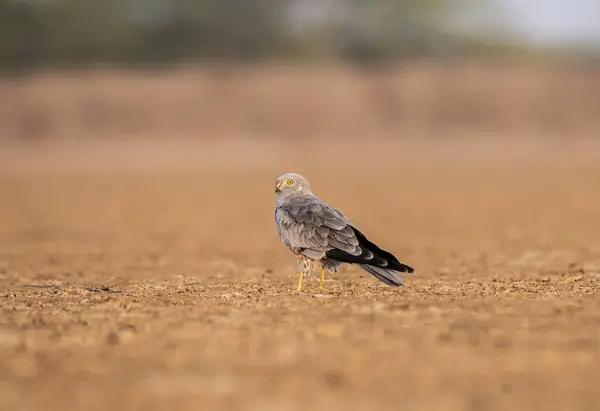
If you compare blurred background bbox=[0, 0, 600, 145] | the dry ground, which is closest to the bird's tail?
the dry ground

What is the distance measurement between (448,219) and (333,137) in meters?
31.0

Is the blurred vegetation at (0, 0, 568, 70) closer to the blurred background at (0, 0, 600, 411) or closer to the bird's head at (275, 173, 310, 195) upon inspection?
the blurred background at (0, 0, 600, 411)

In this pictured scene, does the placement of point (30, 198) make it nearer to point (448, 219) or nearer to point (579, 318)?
point (448, 219)

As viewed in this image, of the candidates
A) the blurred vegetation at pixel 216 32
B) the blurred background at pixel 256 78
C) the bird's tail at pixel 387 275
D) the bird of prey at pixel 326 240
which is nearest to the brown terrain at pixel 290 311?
the bird's tail at pixel 387 275

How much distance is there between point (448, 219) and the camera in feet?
62.2

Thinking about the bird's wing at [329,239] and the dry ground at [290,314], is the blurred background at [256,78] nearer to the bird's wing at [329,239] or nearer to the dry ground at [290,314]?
the dry ground at [290,314]

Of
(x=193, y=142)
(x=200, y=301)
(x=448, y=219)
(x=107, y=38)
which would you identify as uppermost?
(x=107, y=38)

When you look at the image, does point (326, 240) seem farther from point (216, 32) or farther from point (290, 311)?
point (216, 32)

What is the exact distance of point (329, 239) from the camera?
8680 mm

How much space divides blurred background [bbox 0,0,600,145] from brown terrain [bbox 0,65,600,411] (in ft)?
87.4

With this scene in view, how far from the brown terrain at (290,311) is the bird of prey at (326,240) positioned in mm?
298

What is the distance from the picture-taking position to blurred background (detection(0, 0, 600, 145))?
50125 millimetres

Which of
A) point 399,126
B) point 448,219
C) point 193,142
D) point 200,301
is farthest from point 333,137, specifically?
point 200,301

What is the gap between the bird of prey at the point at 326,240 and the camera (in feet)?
27.6
